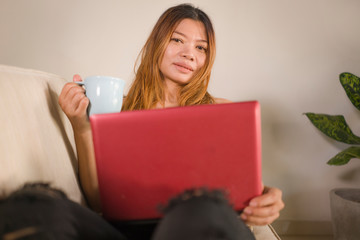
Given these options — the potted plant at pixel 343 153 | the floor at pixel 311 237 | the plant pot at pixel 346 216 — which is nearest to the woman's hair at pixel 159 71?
the potted plant at pixel 343 153

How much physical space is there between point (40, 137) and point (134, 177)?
331 millimetres

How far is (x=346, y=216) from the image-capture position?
120 cm

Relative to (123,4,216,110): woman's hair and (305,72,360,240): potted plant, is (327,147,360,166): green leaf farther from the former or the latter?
(123,4,216,110): woman's hair

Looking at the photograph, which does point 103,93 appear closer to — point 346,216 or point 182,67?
point 182,67

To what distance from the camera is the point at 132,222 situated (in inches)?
21.3

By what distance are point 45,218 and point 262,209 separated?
1.52 ft

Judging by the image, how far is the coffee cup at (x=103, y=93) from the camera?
63 centimetres

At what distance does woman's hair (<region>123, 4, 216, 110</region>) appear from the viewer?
1183 millimetres

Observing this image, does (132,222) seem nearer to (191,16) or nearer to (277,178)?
(191,16)

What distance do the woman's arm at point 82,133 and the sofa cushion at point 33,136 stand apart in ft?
0.12

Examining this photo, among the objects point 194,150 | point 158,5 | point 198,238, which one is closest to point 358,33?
point 158,5

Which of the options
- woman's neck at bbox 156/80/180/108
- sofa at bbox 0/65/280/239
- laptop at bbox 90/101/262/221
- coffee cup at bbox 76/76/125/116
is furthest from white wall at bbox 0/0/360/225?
laptop at bbox 90/101/262/221

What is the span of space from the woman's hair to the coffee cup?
56 cm

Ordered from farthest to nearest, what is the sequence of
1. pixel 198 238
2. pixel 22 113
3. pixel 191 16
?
pixel 191 16 → pixel 22 113 → pixel 198 238
